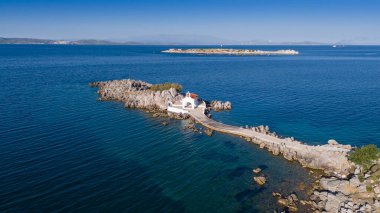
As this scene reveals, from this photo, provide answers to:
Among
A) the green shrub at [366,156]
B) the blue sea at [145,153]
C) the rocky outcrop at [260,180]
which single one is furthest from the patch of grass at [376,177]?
the rocky outcrop at [260,180]

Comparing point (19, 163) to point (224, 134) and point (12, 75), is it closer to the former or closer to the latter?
point (224, 134)

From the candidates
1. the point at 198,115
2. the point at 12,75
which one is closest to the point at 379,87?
the point at 198,115

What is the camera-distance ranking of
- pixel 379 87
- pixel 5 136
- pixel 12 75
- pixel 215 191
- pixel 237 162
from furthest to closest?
pixel 12 75 < pixel 379 87 < pixel 5 136 < pixel 237 162 < pixel 215 191

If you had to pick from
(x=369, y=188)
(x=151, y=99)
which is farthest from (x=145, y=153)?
(x=151, y=99)

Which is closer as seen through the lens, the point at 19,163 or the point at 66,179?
the point at 66,179

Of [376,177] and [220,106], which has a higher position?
[220,106]

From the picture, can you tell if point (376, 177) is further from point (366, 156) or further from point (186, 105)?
point (186, 105)

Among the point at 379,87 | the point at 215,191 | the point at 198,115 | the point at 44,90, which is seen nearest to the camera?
the point at 215,191
